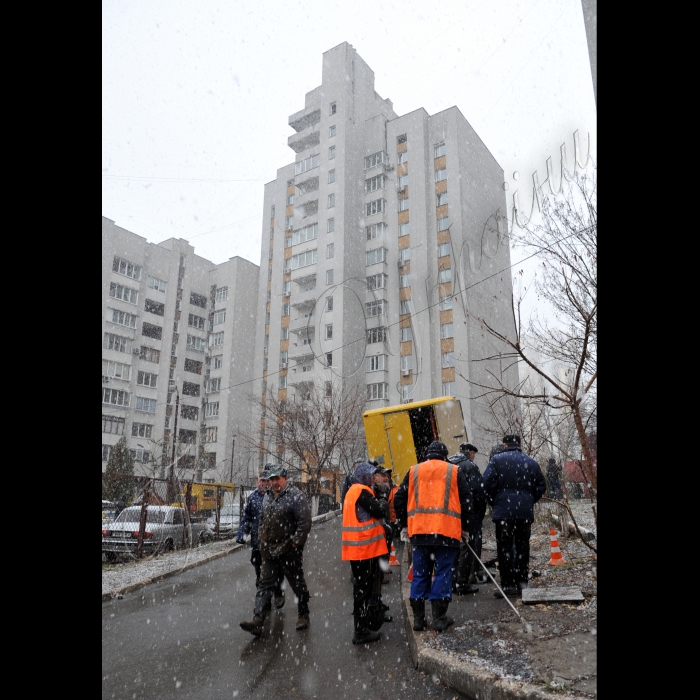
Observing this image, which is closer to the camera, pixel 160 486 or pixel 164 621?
pixel 164 621

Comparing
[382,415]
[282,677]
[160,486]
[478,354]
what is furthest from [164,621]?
[478,354]

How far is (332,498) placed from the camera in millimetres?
25812

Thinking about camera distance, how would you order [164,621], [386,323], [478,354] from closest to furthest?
1. [164,621]
2. [478,354]
3. [386,323]

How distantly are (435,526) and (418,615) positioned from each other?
0.82 m

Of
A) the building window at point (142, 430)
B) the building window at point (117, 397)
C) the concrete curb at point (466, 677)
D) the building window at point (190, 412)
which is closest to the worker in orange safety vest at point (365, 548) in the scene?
the concrete curb at point (466, 677)

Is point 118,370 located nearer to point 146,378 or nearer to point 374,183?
point 146,378

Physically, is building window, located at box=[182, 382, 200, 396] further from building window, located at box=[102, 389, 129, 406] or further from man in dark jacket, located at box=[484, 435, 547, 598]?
man in dark jacket, located at box=[484, 435, 547, 598]

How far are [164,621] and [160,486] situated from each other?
6604mm

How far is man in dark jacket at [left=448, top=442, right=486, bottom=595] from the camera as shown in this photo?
6.77 m

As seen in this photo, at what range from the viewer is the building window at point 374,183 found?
4506 centimetres

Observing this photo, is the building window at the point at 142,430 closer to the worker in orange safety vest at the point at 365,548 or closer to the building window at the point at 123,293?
the building window at the point at 123,293

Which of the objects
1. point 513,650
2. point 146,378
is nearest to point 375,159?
point 146,378

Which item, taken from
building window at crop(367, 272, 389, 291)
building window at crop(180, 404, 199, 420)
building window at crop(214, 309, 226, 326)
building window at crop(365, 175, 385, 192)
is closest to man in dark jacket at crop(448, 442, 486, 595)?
building window at crop(367, 272, 389, 291)
